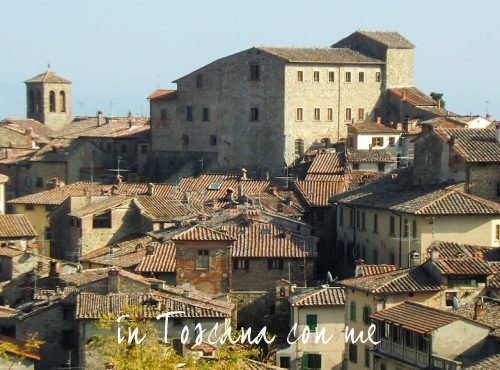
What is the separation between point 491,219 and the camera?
2589 inches

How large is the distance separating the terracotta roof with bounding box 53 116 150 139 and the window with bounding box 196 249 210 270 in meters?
44.1

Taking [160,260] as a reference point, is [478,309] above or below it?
above

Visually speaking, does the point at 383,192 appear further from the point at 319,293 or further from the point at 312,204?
the point at 319,293

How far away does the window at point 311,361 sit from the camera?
58688 millimetres

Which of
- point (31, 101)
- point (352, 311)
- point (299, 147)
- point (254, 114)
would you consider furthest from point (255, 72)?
point (31, 101)

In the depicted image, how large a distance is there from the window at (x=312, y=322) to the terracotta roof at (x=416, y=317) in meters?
7.41

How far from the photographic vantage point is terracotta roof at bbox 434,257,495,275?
176 feet

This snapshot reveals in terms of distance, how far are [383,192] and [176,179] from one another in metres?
28.3

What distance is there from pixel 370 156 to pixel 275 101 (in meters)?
11.2

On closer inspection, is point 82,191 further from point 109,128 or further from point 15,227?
point 109,128

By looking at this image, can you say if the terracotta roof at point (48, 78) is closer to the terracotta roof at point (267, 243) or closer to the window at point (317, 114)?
the window at point (317, 114)

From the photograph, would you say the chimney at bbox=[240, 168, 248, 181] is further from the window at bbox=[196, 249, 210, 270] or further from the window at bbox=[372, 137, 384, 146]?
the window at bbox=[196, 249, 210, 270]

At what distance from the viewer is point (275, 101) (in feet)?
328

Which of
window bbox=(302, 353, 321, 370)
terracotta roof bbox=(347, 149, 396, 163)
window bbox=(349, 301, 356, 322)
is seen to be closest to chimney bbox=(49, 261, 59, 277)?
window bbox=(302, 353, 321, 370)
